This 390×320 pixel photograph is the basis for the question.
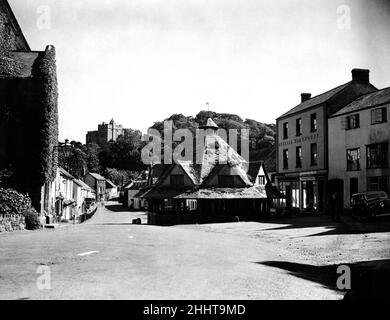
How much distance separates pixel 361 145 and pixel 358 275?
1011 inches

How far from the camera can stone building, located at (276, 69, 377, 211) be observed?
125ft

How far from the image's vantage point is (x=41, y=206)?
1135 inches

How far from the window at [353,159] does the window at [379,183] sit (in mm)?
1817

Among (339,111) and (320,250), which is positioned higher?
(339,111)

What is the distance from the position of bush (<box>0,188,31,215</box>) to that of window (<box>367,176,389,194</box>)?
2496cm

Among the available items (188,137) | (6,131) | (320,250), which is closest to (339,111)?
(188,137)

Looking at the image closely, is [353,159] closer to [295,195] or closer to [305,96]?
[295,195]

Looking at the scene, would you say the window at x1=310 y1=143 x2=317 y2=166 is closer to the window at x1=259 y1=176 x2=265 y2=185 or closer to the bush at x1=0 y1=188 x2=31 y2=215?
the window at x1=259 y1=176 x2=265 y2=185

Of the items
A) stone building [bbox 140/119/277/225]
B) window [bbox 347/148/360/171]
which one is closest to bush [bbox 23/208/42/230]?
stone building [bbox 140/119/277/225]

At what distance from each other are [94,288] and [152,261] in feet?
11.6

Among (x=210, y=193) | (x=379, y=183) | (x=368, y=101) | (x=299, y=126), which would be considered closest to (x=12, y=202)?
(x=210, y=193)

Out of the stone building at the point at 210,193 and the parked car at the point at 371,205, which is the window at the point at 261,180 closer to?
the stone building at the point at 210,193

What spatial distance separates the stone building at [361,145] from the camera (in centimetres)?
3142
